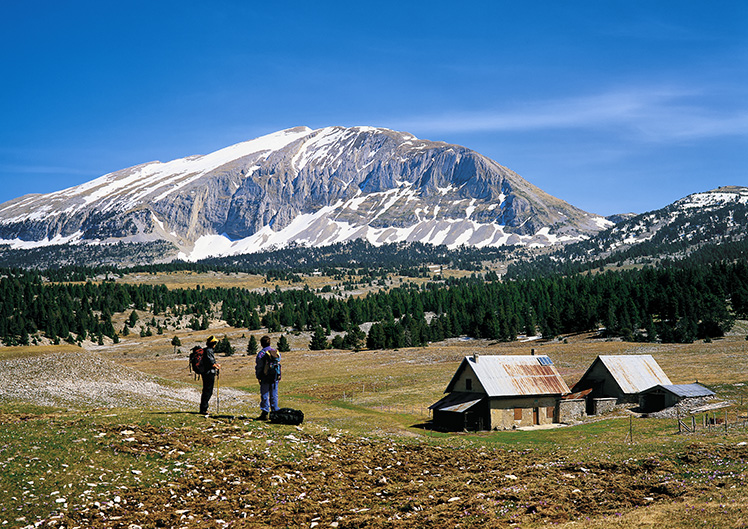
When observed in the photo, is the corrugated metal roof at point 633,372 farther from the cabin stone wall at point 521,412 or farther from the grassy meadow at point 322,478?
the grassy meadow at point 322,478

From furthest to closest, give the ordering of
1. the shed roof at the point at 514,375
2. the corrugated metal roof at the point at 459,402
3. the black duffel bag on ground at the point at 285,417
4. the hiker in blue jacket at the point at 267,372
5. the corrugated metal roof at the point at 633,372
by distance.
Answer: the corrugated metal roof at the point at 633,372 < the shed roof at the point at 514,375 < the corrugated metal roof at the point at 459,402 < the black duffel bag on ground at the point at 285,417 < the hiker in blue jacket at the point at 267,372

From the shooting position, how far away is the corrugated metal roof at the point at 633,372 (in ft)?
218

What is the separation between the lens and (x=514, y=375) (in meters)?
63.6

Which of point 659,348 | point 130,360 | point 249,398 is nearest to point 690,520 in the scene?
point 249,398

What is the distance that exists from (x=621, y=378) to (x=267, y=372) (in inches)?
2029

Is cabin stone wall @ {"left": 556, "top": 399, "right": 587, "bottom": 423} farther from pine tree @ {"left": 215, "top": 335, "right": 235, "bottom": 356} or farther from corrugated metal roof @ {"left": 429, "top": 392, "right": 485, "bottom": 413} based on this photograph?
pine tree @ {"left": 215, "top": 335, "right": 235, "bottom": 356}

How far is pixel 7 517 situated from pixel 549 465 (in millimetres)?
19672

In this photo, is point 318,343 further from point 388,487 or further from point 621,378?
point 388,487

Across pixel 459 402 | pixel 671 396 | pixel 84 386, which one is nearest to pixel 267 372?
pixel 84 386

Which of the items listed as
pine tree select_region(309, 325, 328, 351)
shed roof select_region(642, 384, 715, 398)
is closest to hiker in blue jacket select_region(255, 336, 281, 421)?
shed roof select_region(642, 384, 715, 398)

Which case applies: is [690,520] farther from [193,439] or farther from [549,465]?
[193,439]

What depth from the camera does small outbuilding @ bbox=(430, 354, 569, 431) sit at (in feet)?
195

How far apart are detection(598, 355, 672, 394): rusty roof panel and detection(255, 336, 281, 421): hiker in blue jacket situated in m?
49.2

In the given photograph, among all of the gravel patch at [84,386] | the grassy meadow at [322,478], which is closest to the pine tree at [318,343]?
the gravel patch at [84,386]
